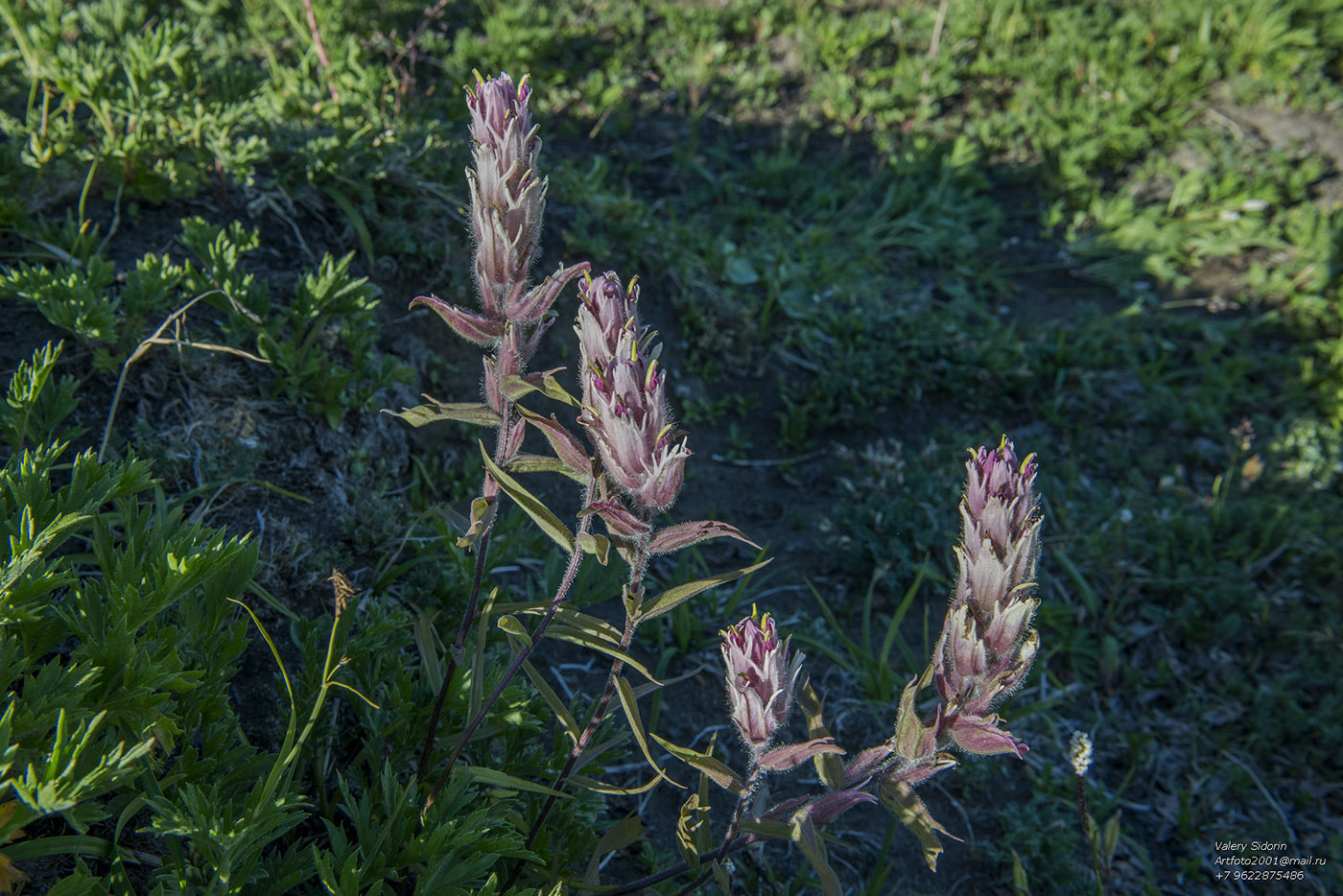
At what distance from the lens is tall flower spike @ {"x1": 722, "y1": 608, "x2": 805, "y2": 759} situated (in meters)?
1.62

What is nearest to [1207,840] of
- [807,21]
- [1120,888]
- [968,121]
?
[1120,888]

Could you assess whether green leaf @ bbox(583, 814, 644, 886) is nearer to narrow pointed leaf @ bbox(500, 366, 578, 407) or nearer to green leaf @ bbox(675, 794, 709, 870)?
green leaf @ bbox(675, 794, 709, 870)

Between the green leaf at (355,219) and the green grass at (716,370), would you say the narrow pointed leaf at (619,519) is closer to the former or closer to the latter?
the green grass at (716,370)

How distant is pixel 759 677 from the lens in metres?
1.63

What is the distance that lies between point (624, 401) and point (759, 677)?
599mm

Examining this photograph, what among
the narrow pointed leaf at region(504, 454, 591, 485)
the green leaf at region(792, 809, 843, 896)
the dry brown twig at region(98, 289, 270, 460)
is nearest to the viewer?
the green leaf at region(792, 809, 843, 896)

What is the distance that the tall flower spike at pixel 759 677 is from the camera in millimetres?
1617

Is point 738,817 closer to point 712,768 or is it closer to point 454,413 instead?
point 712,768

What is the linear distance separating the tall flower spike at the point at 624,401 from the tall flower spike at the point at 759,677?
1.03 feet

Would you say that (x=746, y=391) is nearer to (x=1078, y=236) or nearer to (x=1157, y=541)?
(x=1157, y=541)

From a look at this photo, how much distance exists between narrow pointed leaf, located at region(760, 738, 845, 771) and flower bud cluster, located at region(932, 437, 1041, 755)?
22 centimetres

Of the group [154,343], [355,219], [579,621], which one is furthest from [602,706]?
[355,219]

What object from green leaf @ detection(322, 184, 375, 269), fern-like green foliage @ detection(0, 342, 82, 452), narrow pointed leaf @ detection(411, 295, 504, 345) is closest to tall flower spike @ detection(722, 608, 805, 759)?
narrow pointed leaf @ detection(411, 295, 504, 345)

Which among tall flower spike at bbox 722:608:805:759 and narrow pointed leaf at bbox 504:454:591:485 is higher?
narrow pointed leaf at bbox 504:454:591:485
